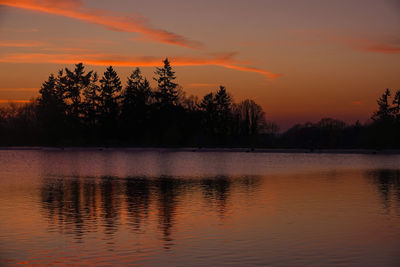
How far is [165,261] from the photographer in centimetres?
1138

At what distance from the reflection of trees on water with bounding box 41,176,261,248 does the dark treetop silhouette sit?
6419 centimetres

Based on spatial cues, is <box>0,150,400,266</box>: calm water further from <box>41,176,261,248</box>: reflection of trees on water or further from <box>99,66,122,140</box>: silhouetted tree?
<box>99,66,122,140</box>: silhouetted tree

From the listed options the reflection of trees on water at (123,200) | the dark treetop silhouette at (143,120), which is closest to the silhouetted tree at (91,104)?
the dark treetop silhouette at (143,120)

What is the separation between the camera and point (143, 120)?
9881cm

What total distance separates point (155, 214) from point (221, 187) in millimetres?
9663

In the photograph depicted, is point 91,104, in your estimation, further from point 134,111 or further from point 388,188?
point 388,188

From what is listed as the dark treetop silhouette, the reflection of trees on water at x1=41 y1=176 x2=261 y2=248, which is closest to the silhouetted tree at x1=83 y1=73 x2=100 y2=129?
the dark treetop silhouette

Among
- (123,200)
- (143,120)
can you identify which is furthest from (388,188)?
(143,120)

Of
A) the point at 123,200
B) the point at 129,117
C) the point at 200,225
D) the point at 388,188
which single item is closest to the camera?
the point at 200,225

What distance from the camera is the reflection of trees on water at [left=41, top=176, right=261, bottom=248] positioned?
15.7 m

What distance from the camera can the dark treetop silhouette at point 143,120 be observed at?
96.1m

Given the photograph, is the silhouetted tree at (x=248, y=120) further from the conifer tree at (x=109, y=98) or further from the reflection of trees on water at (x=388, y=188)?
the reflection of trees on water at (x=388, y=188)

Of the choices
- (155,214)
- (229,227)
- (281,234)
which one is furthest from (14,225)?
(281,234)

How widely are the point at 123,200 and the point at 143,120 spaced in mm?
77844
